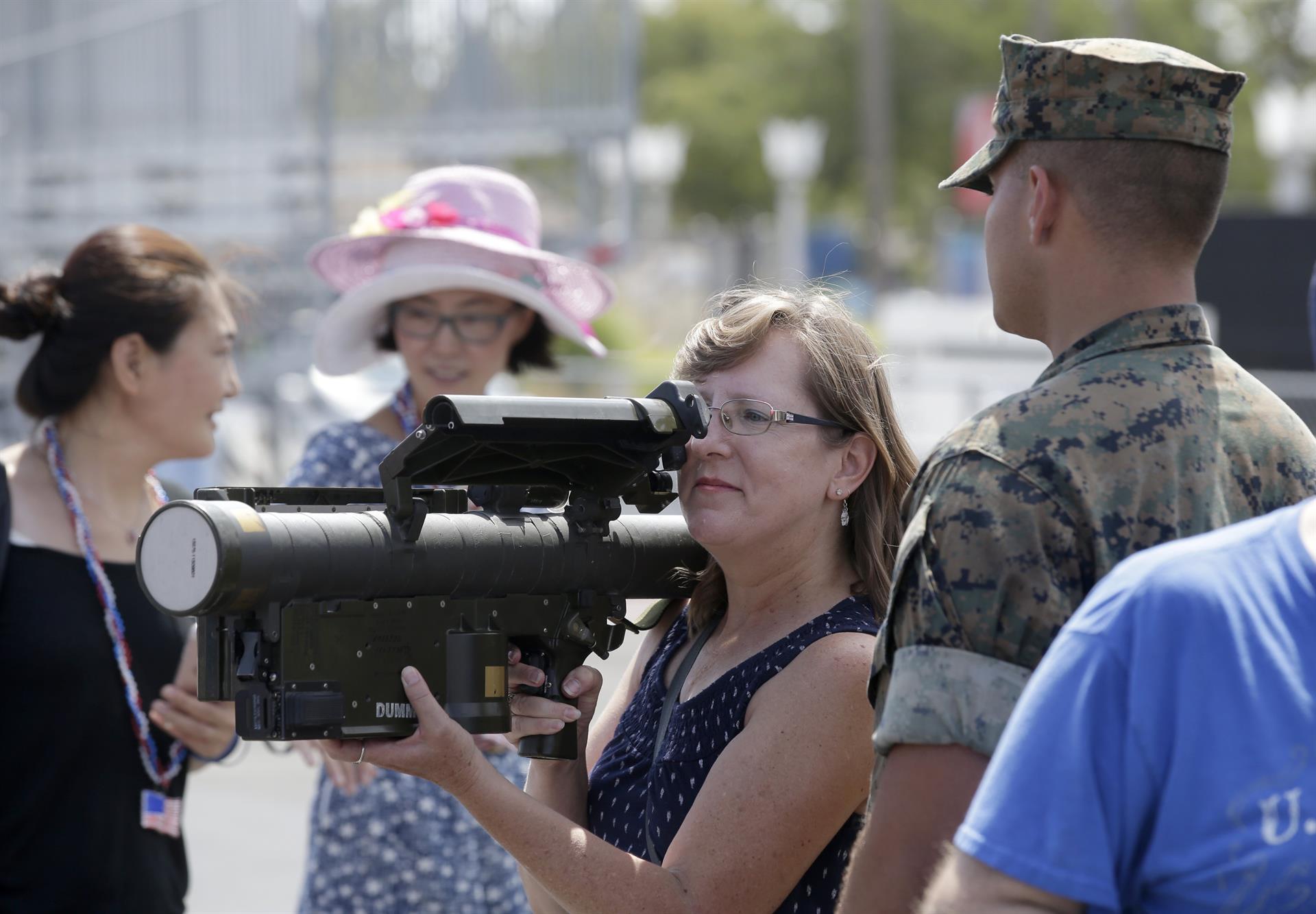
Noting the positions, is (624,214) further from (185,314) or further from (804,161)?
(804,161)

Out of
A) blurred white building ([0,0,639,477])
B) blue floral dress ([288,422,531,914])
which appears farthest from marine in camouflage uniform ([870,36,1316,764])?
blurred white building ([0,0,639,477])

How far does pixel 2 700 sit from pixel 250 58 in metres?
7.61

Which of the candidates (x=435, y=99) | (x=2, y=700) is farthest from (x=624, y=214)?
(x=2, y=700)

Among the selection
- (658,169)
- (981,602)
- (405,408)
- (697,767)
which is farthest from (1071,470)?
(658,169)

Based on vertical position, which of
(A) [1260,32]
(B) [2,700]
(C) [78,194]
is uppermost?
(A) [1260,32]

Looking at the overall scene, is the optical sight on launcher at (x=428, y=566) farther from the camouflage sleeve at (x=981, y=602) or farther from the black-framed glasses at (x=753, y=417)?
the camouflage sleeve at (x=981, y=602)

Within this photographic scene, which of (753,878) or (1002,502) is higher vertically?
(1002,502)

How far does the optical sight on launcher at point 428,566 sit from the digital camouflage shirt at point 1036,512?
0.53 meters

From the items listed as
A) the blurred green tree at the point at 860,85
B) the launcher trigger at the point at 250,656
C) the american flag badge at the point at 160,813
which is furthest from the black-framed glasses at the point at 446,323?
the blurred green tree at the point at 860,85

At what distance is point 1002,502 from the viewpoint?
5.48 ft

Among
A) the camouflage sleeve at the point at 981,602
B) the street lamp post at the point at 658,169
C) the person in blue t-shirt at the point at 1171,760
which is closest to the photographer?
the person in blue t-shirt at the point at 1171,760

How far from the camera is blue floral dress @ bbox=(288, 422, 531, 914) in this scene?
11.0ft

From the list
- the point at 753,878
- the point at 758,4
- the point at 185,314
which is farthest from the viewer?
the point at 758,4

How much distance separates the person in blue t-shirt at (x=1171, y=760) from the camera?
4.56ft
